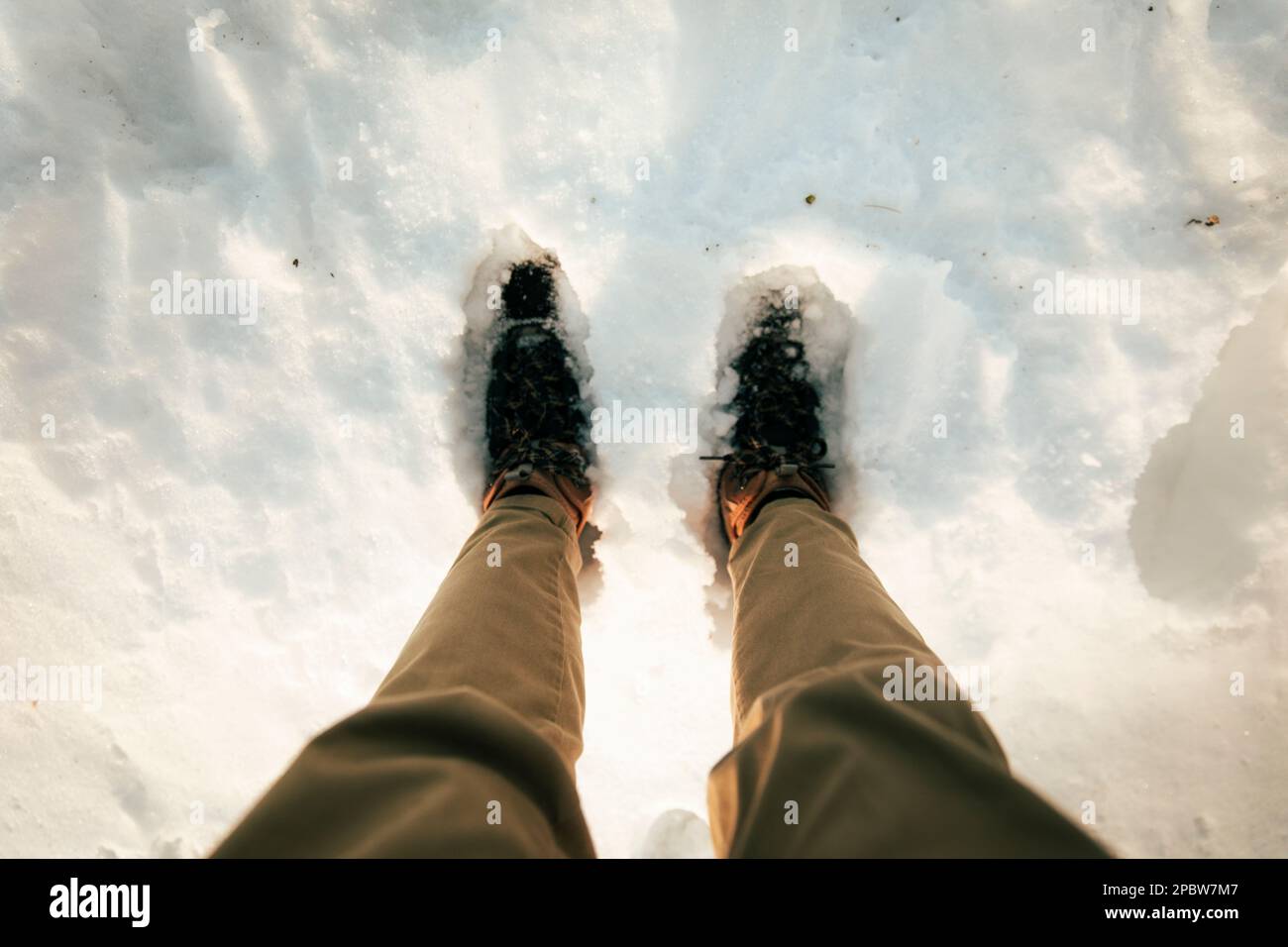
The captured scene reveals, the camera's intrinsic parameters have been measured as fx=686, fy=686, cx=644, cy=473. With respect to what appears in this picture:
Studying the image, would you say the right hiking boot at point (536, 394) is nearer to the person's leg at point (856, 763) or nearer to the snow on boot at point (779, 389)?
the snow on boot at point (779, 389)

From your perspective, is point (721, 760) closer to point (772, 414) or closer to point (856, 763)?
point (856, 763)

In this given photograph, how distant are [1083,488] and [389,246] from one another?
7.14 feet

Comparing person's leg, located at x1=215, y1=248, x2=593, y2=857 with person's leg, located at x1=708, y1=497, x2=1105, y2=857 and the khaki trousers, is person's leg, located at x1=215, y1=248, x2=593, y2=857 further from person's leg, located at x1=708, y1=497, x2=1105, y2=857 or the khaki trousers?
person's leg, located at x1=708, y1=497, x2=1105, y2=857

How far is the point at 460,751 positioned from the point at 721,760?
44 centimetres

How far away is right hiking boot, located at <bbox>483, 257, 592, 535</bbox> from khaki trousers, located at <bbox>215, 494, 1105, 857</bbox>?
59 cm

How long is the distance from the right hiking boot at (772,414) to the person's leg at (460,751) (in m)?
0.75

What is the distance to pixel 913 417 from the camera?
6.77ft

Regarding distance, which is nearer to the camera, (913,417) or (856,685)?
(856,685)

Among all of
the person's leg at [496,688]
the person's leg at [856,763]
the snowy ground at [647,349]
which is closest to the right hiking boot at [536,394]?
the person's leg at [496,688]

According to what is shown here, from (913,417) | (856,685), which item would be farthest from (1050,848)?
(913,417)

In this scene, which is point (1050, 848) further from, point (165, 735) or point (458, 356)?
point (165, 735)

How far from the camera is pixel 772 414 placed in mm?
2156

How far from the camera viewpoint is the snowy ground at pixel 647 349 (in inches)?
74.9

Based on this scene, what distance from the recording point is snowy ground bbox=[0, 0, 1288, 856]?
1902mm
